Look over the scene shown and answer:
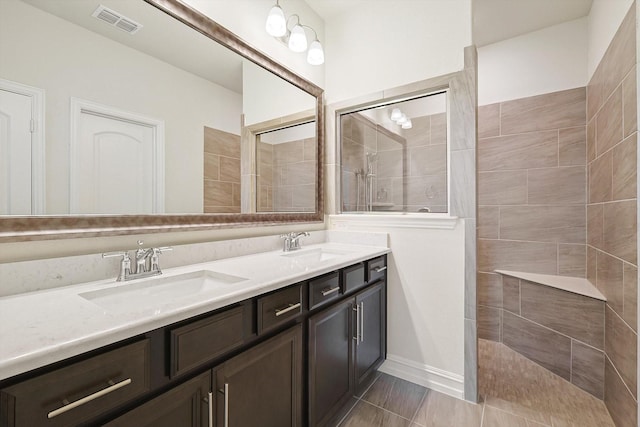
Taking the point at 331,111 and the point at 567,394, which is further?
the point at 331,111

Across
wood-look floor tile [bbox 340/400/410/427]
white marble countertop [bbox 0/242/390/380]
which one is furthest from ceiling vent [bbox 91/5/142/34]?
wood-look floor tile [bbox 340/400/410/427]

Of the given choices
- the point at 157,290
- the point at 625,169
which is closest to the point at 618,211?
the point at 625,169

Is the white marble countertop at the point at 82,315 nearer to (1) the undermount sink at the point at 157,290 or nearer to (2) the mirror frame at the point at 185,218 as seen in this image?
(1) the undermount sink at the point at 157,290

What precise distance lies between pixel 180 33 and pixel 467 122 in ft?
5.44

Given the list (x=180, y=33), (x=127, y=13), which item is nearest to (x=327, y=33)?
(x=180, y=33)

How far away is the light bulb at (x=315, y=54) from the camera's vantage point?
85.2 inches

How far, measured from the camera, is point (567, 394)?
6.19 feet

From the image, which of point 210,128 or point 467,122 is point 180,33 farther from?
point 467,122

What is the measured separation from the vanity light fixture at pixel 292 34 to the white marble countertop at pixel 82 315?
60.3 inches

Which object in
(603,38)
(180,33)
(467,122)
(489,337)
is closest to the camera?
(180,33)

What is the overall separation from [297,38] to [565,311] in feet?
8.87

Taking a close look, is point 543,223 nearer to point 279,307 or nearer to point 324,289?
point 324,289

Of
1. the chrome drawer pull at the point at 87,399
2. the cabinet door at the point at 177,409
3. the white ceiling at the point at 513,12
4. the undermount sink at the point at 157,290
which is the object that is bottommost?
the cabinet door at the point at 177,409

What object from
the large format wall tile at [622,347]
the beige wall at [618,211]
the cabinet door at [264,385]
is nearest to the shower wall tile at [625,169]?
Answer: the beige wall at [618,211]
